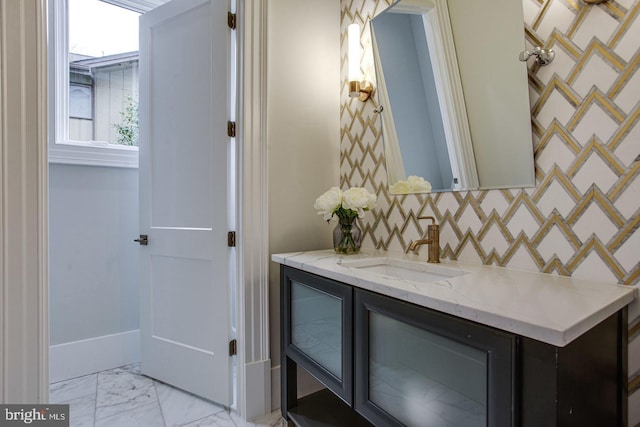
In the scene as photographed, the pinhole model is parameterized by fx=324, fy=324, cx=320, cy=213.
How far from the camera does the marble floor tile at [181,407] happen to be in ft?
5.38

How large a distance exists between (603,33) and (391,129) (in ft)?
2.80

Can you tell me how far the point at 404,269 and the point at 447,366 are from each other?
57 cm

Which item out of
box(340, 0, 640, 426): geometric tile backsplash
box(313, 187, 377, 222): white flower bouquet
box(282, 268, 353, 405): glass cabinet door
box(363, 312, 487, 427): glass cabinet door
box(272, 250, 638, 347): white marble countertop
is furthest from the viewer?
box(313, 187, 377, 222): white flower bouquet

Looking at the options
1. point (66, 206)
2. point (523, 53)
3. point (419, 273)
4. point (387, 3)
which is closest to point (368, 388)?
point (419, 273)

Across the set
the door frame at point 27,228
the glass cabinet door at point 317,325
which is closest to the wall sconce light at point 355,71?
the glass cabinet door at point 317,325

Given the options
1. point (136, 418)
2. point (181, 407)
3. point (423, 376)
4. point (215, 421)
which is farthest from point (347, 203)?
point (136, 418)

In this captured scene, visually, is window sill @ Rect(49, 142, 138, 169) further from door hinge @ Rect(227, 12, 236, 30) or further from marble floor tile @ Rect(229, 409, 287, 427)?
marble floor tile @ Rect(229, 409, 287, 427)

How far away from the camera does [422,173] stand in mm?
1530

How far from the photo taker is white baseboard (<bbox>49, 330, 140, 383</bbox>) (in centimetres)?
203

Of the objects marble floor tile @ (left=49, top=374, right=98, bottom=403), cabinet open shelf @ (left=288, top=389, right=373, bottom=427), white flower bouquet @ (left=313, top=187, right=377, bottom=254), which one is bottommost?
marble floor tile @ (left=49, top=374, right=98, bottom=403)

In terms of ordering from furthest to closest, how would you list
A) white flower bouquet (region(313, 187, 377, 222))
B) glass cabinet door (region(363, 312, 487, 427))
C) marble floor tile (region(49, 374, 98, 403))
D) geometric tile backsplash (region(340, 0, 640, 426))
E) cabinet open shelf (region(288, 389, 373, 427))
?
Answer: marble floor tile (region(49, 374, 98, 403)) < white flower bouquet (region(313, 187, 377, 222)) < cabinet open shelf (region(288, 389, 373, 427)) < geometric tile backsplash (region(340, 0, 640, 426)) < glass cabinet door (region(363, 312, 487, 427))

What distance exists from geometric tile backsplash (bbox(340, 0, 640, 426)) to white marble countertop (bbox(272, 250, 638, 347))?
78 millimetres

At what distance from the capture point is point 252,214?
167 centimetres

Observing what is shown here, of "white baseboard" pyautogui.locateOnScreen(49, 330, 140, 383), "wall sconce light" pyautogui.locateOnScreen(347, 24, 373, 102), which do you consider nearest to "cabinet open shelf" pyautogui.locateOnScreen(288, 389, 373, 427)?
"white baseboard" pyautogui.locateOnScreen(49, 330, 140, 383)
